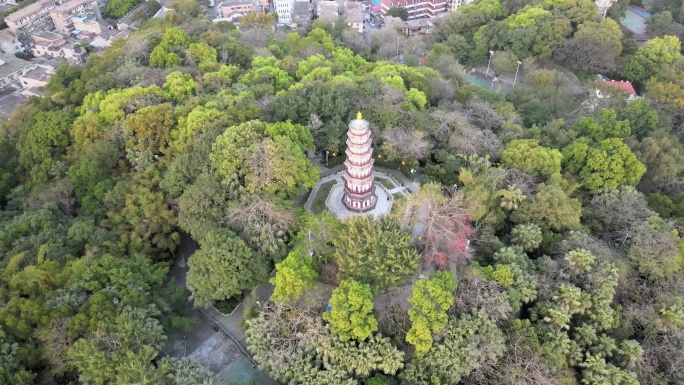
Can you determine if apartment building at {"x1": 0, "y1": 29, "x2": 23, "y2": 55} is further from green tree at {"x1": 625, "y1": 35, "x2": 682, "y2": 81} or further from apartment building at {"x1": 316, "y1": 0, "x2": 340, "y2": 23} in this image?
green tree at {"x1": 625, "y1": 35, "x2": 682, "y2": 81}

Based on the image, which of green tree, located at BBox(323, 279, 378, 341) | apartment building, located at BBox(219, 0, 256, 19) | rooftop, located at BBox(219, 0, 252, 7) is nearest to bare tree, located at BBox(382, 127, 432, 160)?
green tree, located at BBox(323, 279, 378, 341)

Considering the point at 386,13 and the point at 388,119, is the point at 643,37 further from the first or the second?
the point at 388,119

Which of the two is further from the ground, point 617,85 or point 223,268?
point 223,268

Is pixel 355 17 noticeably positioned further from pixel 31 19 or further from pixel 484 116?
pixel 31 19

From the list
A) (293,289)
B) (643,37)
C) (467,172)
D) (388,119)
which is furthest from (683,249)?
(643,37)

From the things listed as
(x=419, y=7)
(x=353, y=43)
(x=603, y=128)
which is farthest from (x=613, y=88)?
(x=419, y=7)

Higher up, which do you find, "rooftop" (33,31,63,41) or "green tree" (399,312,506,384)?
"green tree" (399,312,506,384)
